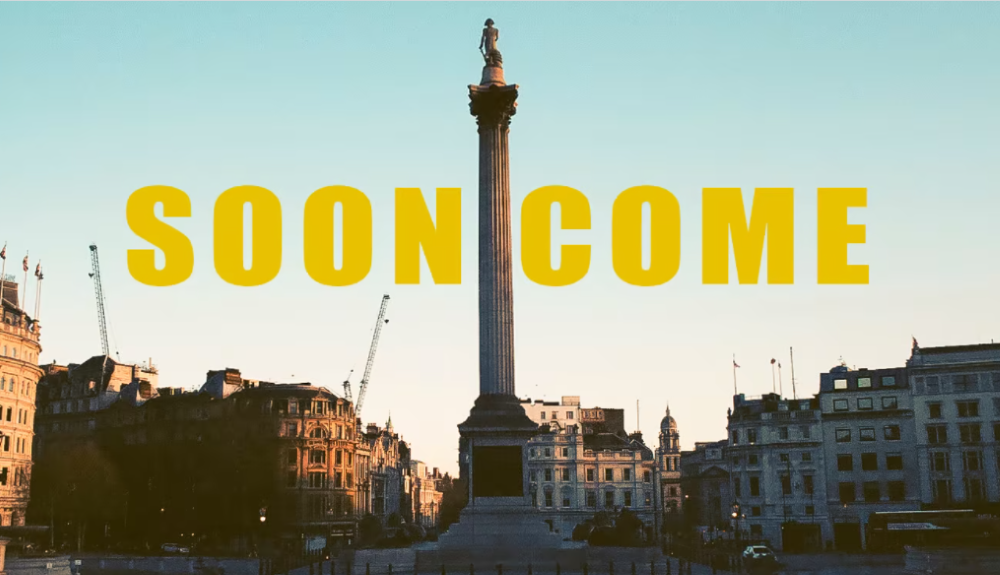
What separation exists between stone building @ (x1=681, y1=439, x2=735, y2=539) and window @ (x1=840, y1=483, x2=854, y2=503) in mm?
33603

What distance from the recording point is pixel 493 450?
57469 millimetres

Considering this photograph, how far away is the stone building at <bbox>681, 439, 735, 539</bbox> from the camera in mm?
136500

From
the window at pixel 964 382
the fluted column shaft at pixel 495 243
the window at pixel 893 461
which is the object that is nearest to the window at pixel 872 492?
the window at pixel 893 461

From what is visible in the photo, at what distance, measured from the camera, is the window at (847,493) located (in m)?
→ 95.6

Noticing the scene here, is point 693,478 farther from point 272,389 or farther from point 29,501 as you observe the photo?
point 29,501

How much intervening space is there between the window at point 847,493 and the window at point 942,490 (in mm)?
7570

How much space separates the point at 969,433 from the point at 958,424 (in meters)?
1.19

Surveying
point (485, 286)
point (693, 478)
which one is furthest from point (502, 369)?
point (693, 478)

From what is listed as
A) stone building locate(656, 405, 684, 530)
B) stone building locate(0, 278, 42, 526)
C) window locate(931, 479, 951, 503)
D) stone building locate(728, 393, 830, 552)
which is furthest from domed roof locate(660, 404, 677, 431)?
stone building locate(0, 278, 42, 526)

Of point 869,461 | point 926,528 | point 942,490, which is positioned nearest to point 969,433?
point 942,490

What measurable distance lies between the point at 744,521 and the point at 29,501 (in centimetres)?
7225

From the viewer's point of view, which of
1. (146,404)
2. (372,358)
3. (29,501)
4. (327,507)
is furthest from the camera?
(372,358)

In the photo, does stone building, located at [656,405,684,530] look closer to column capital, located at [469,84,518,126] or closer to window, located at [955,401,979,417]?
window, located at [955,401,979,417]

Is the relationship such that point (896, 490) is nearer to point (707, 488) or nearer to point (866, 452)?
point (866, 452)
